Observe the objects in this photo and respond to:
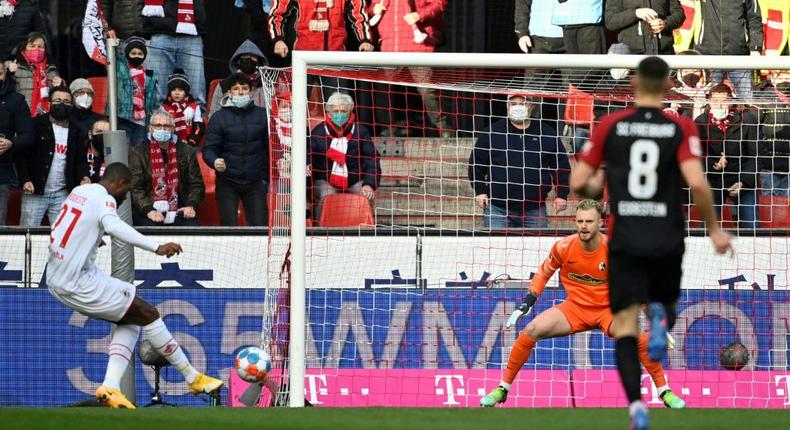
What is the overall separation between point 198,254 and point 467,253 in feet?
8.29

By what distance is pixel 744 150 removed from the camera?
13609 mm

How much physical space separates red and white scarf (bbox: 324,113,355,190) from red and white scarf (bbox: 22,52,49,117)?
332 cm

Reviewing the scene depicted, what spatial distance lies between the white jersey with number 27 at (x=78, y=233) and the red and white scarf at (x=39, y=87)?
4.38m

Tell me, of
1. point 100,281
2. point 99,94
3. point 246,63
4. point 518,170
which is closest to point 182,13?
point 246,63

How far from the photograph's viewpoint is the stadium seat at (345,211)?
1345cm

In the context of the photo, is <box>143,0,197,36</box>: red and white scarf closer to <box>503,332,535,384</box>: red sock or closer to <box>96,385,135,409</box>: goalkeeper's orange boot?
<box>96,385,135,409</box>: goalkeeper's orange boot

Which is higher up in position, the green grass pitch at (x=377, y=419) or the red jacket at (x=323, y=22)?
the red jacket at (x=323, y=22)

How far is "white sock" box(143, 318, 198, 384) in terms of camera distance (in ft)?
35.6

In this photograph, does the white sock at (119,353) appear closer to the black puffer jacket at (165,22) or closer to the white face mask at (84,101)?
the white face mask at (84,101)

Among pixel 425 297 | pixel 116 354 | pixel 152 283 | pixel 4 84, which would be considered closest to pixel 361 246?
pixel 425 297

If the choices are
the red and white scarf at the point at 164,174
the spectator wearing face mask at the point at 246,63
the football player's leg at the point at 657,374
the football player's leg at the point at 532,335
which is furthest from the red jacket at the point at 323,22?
the football player's leg at the point at 657,374

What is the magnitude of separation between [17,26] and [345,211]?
177 inches

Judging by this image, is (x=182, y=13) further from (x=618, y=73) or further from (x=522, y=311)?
(x=522, y=311)

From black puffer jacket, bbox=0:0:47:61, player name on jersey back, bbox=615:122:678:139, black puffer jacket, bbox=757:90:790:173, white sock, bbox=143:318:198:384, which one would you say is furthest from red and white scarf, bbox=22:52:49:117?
player name on jersey back, bbox=615:122:678:139
